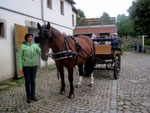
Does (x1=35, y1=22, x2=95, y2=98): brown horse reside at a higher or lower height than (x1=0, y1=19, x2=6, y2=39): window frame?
lower

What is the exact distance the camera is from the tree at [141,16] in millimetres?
22641

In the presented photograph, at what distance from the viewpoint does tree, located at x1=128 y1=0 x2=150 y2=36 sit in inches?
891

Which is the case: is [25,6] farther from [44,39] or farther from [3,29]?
[44,39]

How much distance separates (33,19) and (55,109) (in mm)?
6510

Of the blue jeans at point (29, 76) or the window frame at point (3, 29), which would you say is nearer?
the blue jeans at point (29, 76)

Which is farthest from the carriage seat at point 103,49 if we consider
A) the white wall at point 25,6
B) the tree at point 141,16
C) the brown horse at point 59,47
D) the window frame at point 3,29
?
the tree at point 141,16

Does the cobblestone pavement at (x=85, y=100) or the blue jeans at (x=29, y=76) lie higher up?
the blue jeans at (x=29, y=76)

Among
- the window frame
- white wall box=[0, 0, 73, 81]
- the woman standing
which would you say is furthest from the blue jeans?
the window frame

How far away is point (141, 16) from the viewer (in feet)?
78.1

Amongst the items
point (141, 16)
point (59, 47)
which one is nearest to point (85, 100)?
point (59, 47)

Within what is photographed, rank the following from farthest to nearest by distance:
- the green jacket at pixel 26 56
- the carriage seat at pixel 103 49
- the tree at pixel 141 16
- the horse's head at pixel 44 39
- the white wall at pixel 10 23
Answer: the tree at pixel 141 16
the carriage seat at pixel 103 49
the white wall at pixel 10 23
the green jacket at pixel 26 56
the horse's head at pixel 44 39

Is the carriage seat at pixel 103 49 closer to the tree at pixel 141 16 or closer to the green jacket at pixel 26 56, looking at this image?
the green jacket at pixel 26 56

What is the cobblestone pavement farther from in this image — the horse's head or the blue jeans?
the horse's head

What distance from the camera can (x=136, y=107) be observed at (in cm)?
369
